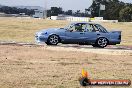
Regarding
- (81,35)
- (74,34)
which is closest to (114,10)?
(81,35)

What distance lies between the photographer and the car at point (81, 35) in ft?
72.3

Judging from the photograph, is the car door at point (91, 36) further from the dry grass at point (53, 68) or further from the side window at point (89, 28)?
the dry grass at point (53, 68)

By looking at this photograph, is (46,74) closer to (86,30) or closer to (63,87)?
(63,87)

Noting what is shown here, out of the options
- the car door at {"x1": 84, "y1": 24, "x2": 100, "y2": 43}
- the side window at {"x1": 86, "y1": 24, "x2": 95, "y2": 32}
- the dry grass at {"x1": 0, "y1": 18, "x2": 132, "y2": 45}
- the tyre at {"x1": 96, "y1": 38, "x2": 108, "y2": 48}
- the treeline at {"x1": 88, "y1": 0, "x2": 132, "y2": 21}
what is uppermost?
the treeline at {"x1": 88, "y1": 0, "x2": 132, "y2": 21}

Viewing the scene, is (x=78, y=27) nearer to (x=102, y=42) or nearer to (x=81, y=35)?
(x=81, y=35)

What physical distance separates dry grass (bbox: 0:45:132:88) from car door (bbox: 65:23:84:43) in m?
3.71

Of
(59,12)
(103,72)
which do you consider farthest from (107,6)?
(103,72)

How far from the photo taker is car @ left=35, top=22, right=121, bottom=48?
2203 centimetres

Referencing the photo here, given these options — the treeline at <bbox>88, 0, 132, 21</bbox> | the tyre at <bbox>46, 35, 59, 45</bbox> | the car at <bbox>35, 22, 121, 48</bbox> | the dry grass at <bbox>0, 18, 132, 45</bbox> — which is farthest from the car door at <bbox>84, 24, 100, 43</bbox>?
the treeline at <bbox>88, 0, 132, 21</bbox>

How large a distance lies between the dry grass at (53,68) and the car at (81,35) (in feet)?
11.2

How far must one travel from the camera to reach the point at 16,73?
39.2 feet

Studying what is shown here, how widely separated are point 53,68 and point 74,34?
30.1 feet

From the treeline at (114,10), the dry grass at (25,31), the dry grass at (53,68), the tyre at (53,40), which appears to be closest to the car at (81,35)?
the tyre at (53,40)

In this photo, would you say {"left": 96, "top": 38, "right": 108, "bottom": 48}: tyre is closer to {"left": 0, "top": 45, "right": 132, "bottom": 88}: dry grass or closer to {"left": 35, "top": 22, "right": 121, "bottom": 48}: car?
{"left": 35, "top": 22, "right": 121, "bottom": 48}: car
